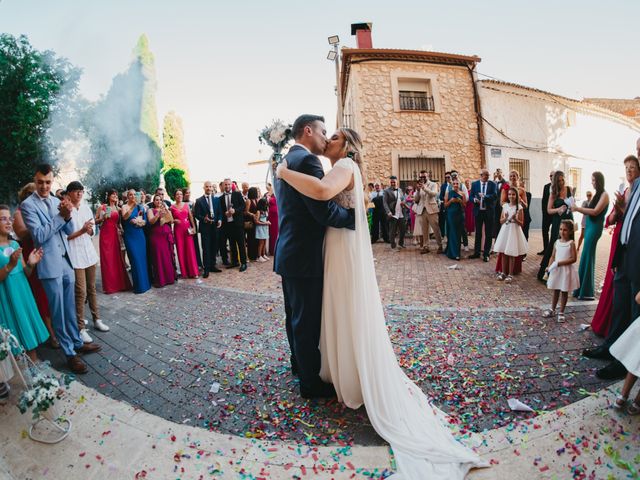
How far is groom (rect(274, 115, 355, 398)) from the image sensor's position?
2748mm

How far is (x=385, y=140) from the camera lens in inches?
582

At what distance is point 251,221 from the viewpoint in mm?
10195

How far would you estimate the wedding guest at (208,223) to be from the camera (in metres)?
8.61

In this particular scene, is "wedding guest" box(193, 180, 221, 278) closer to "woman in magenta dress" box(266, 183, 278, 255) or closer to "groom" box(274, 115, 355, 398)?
"woman in magenta dress" box(266, 183, 278, 255)

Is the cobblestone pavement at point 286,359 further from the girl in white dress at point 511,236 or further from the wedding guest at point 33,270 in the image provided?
the girl in white dress at point 511,236

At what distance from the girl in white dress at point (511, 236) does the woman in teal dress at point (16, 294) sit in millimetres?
7593

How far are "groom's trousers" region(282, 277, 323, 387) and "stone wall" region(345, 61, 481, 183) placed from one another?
41.1 feet

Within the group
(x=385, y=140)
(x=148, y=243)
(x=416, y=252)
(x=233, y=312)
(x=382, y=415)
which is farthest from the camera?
(x=385, y=140)

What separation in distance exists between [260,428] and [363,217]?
1897 mm

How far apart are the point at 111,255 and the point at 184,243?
5.48 feet

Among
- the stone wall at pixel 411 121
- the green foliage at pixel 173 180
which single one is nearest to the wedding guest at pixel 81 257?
the stone wall at pixel 411 121

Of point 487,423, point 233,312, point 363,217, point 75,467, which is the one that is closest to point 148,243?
point 233,312

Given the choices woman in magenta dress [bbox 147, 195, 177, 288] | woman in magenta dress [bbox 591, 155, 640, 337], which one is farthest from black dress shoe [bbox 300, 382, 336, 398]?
woman in magenta dress [bbox 147, 195, 177, 288]

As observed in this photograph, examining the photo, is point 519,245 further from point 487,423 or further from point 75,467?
point 75,467
